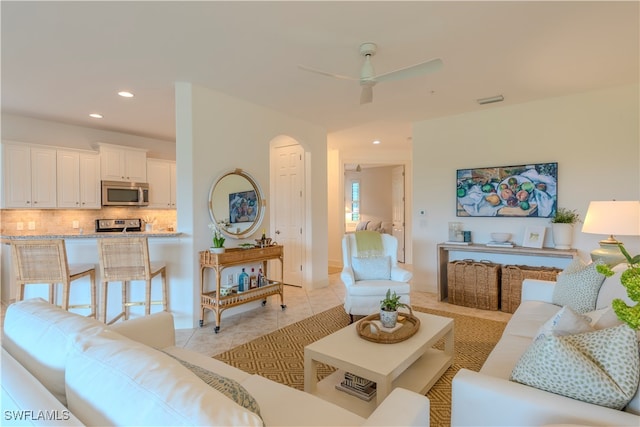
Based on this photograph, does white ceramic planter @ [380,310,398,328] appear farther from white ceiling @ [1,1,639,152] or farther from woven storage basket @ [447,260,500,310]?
woven storage basket @ [447,260,500,310]

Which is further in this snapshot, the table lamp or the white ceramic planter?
the table lamp

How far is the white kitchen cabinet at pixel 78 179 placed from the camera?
491cm

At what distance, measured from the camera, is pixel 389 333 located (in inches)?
87.5

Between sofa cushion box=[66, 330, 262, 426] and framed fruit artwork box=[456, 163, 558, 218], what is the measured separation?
4.49m

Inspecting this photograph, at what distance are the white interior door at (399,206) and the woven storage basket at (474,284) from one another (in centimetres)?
347

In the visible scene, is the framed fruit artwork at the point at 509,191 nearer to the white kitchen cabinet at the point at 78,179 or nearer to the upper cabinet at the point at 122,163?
the upper cabinet at the point at 122,163

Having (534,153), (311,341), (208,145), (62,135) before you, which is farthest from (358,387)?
(62,135)

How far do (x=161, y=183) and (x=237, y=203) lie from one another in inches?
111

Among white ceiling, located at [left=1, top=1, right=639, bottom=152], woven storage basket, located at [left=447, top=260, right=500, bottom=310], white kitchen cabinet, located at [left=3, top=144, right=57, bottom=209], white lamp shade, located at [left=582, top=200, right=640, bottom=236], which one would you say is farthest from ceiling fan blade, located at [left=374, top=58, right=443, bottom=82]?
white kitchen cabinet, located at [left=3, top=144, right=57, bottom=209]

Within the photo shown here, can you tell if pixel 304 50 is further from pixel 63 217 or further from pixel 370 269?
pixel 63 217

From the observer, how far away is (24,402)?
83 centimetres

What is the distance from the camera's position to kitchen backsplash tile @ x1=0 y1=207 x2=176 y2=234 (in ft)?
15.2

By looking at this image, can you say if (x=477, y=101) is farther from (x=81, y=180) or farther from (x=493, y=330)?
(x=81, y=180)

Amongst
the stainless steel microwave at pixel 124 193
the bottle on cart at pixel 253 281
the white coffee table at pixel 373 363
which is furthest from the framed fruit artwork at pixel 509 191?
the stainless steel microwave at pixel 124 193
